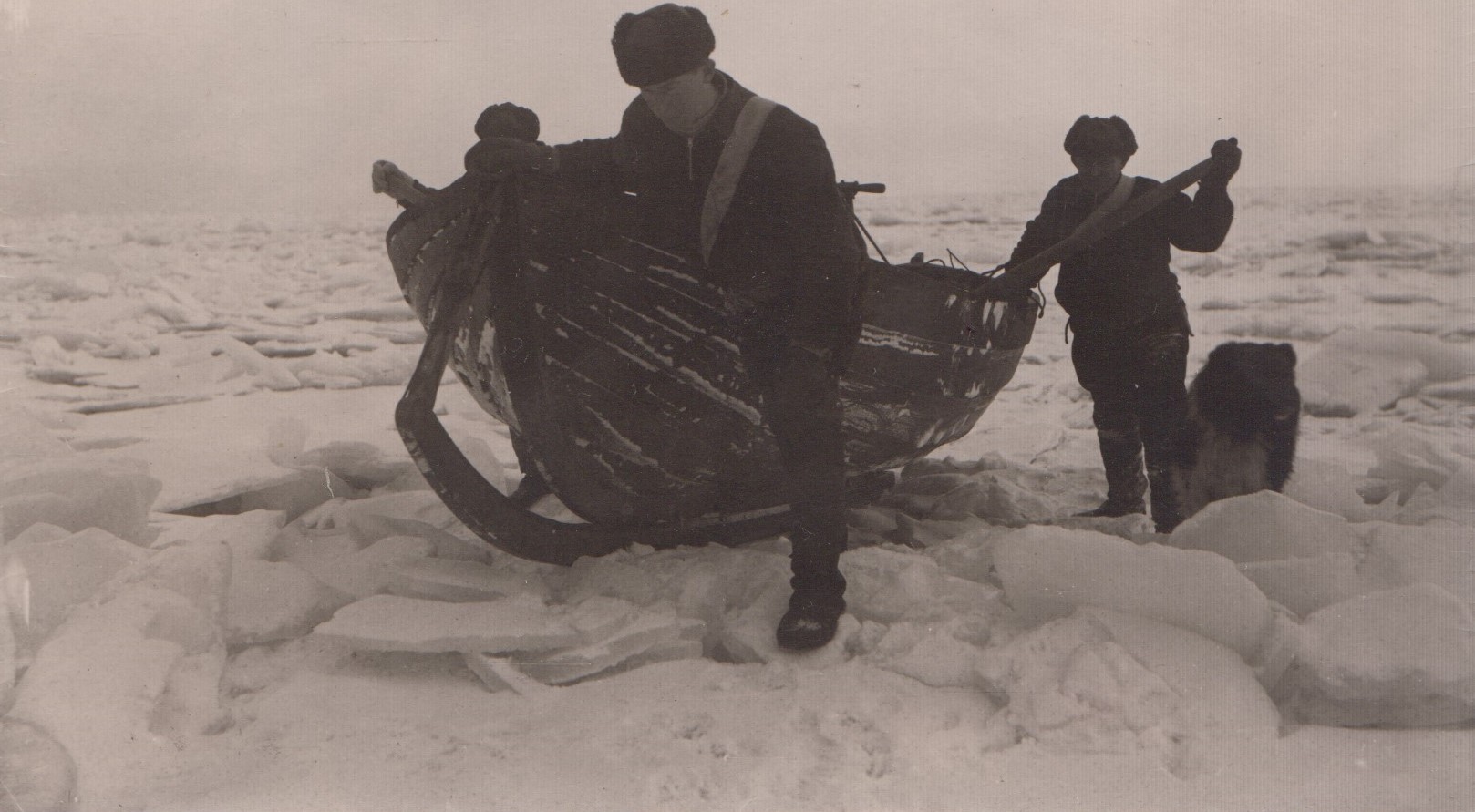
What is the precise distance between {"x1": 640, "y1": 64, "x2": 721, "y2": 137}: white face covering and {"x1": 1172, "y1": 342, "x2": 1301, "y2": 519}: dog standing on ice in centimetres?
179

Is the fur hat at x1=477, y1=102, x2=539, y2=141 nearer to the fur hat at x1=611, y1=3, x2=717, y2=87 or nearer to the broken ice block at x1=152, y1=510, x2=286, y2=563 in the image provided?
the fur hat at x1=611, y1=3, x2=717, y2=87

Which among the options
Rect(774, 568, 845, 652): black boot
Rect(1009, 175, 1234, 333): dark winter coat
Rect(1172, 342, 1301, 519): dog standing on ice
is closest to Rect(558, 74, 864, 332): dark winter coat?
Rect(774, 568, 845, 652): black boot

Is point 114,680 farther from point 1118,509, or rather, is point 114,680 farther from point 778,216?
point 1118,509

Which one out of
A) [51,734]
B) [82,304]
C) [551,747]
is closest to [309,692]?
[51,734]

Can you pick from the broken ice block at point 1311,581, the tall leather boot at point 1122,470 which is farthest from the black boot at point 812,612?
the tall leather boot at point 1122,470

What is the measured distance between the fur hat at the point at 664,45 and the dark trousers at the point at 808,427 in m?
0.51

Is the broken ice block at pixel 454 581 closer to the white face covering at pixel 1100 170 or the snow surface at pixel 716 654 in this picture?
the snow surface at pixel 716 654

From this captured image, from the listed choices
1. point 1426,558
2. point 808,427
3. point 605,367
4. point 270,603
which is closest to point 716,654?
point 808,427

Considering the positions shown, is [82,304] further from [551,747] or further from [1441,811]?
[1441,811]

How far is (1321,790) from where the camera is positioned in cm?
156

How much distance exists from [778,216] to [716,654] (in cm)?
91

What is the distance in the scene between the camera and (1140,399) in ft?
9.76

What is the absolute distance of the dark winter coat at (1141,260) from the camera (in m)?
2.81

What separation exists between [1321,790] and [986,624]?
0.65 m
